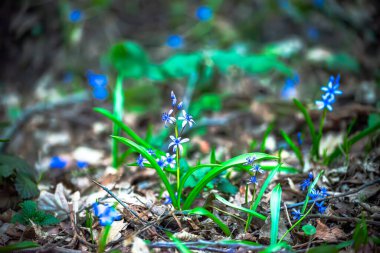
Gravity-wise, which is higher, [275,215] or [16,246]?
[275,215]

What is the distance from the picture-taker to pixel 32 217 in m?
1.62

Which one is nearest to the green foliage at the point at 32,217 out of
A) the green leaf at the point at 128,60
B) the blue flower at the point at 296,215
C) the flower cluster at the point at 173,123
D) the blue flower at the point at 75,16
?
the flower cluster at the point at 173,123

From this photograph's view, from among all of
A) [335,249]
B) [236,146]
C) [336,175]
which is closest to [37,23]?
[236,146]

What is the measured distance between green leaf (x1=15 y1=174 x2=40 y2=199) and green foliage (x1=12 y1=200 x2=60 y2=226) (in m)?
0.18

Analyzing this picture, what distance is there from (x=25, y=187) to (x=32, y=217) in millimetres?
285

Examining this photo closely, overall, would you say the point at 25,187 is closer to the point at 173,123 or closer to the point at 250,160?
the point at 173,123

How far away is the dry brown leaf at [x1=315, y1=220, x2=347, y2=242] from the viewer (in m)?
1.47

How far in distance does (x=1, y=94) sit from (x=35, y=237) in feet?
9.91

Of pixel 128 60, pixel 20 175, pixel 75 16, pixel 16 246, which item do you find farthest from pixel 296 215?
pixel 75 16

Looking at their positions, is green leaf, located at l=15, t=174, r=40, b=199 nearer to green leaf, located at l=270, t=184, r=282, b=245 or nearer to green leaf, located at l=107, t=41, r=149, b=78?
green leaf, located at l=270, t=184, r=282, b=245

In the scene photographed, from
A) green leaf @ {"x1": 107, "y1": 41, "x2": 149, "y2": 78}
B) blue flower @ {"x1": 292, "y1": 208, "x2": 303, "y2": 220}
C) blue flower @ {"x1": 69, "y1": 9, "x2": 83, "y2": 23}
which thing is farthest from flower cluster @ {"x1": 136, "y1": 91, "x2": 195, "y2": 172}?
blue flower @ {"x1": 69, "y1": 9, "x2": 83, "y2": 23}

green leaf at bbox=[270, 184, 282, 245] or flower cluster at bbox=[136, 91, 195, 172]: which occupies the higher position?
flower cluster at bbox=[136, 91, 195, 172]

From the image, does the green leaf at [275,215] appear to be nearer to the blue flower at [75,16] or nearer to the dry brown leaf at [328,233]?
the dry brown leaf at [328,233]

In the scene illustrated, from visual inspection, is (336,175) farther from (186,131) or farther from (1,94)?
(1,94)
